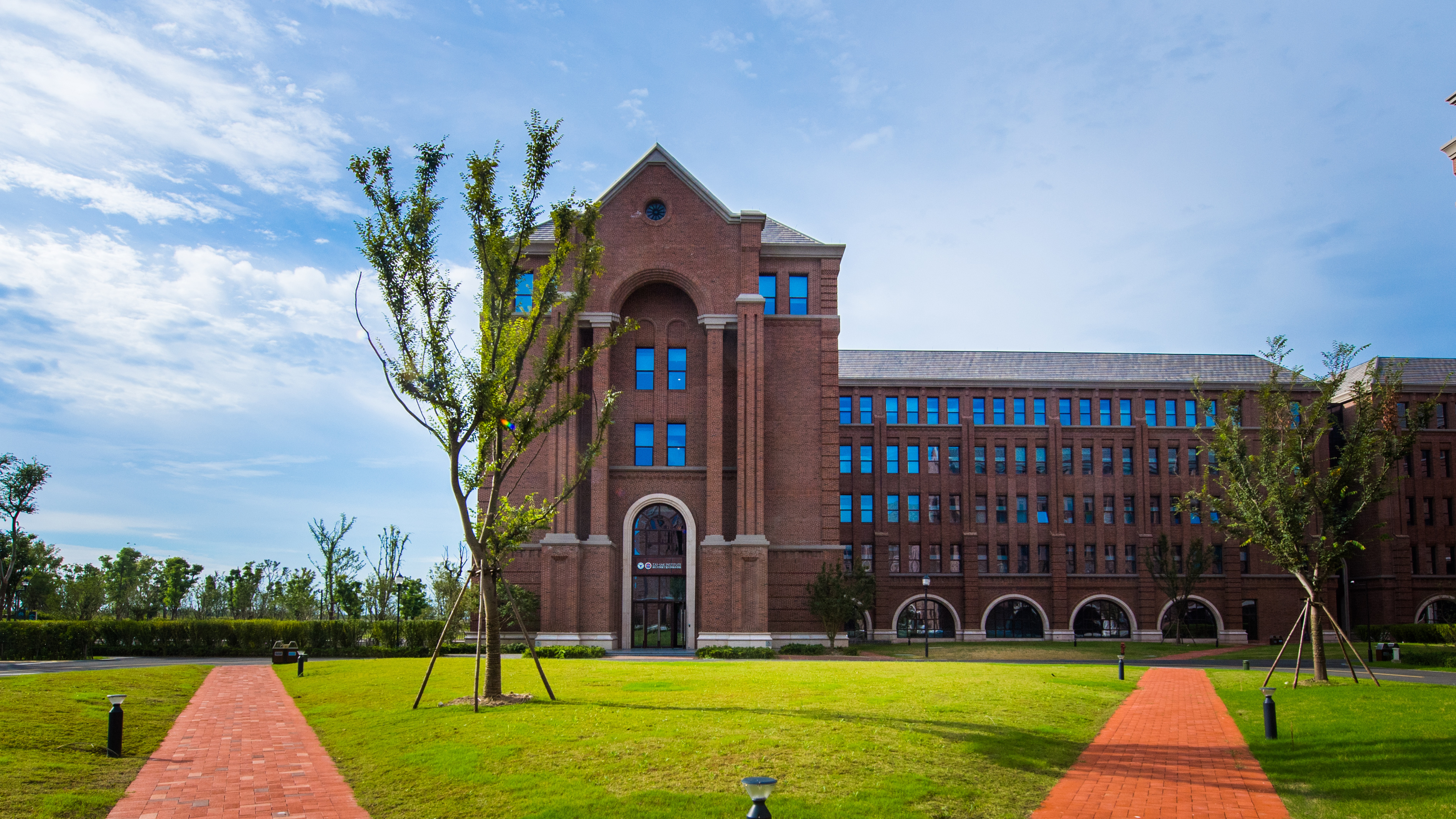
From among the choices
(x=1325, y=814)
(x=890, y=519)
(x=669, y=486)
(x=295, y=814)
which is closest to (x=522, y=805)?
(x=295, y=814)

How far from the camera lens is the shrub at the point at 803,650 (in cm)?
4109

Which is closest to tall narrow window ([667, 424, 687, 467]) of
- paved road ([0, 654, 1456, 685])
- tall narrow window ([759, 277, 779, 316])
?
tall narrow window ([759, 277, 779, 316])

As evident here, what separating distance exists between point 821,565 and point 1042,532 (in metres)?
23.1

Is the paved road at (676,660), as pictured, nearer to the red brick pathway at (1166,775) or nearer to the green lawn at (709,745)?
the green lawn at (709,745)

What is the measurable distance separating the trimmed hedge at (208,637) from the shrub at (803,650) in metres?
14.7

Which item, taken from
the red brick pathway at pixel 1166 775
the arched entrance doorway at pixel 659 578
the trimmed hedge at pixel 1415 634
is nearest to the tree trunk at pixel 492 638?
the red brick pathway at pixel 1166 775

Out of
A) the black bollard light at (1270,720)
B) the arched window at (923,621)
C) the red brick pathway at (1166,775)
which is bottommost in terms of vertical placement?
the arched window at (923,621)

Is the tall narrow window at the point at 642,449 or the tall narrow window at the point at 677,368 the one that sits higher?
the tall narrow window at the point at 677,368

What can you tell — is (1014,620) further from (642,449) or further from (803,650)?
(642,449)

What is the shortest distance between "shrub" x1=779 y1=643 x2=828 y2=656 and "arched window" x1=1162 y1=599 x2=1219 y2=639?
28178 mm

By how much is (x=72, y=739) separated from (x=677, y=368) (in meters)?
31.7

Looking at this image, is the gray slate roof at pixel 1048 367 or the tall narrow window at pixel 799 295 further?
the gray slate roof at pixel 1048 367

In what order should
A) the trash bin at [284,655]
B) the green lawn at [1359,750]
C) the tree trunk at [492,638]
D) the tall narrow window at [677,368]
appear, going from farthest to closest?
the tall narrow window at [677,368], the trash bin at [284,655], the tree trunk at [492,638], the green lawn at [1359,750]

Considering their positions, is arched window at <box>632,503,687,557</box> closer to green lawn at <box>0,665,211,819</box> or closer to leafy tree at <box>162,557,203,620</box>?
green lawn at <box>0,665,211,819</box>
